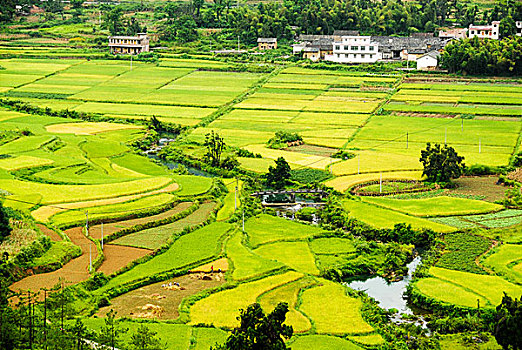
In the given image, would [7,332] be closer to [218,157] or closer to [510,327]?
[510,327]

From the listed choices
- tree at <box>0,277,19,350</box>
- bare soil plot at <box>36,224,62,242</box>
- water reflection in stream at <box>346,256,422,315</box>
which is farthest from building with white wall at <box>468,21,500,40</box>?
tree at <box>0,277,19,350</box>

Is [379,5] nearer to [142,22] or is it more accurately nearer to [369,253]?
[142,22]

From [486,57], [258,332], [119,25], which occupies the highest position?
[119,25]

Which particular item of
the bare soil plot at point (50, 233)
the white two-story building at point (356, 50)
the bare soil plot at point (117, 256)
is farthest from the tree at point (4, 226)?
the white two-story building at point (356, 50)

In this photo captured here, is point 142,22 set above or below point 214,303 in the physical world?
above

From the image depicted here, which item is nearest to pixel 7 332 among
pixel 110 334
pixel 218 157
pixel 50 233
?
pixel 110 334

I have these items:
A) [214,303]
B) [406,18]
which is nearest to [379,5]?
[406,18]

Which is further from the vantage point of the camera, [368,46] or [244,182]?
[368,46]
